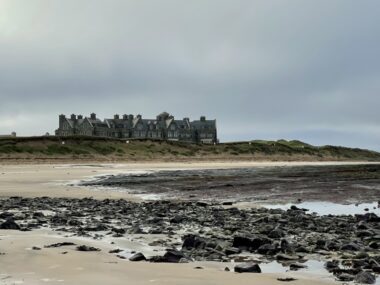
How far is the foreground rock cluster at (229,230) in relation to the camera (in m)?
8.88

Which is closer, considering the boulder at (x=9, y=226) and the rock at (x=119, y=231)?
the rock at (x=119, y=231)

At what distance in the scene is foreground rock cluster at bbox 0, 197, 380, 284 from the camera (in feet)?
29.1

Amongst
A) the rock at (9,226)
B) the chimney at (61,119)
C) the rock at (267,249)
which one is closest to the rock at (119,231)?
the rock at (9,226)

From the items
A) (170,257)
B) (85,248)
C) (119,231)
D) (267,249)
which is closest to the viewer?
(170,257)

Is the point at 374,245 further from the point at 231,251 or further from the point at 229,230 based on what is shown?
the point at 229,230

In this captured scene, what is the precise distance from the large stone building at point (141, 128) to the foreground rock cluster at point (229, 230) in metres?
134

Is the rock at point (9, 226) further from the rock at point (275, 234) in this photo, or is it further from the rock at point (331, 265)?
the rock at point (331, 265)

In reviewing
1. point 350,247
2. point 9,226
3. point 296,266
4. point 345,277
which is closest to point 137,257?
point 296,266

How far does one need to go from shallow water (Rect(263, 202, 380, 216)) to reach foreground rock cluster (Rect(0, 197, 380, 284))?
1.13 meters

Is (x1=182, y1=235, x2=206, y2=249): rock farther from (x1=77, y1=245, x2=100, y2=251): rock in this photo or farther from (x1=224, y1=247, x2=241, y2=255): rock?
A: (x1=77, y1=245, x2=100, y2=251): rock

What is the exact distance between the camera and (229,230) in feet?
41.1

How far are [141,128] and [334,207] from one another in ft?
465

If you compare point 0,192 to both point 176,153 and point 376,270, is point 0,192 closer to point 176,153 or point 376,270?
point 376,270

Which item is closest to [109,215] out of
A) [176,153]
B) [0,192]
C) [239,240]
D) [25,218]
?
[25,218]
